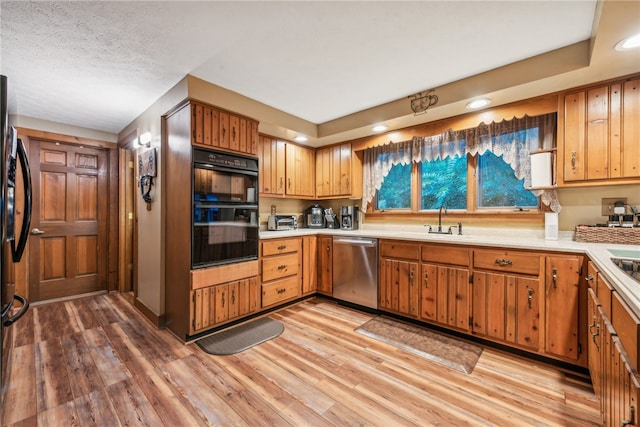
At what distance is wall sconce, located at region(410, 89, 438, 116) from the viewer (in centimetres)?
273

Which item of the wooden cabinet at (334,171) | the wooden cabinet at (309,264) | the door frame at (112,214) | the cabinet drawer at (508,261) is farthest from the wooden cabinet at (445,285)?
the door frame at (112,214)

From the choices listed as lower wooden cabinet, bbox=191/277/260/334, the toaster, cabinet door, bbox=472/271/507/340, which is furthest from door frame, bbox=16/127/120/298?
cabinet door, bbox=472/271/507/340

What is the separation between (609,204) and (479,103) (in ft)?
4.59

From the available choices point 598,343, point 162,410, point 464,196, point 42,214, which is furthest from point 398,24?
point 42,214

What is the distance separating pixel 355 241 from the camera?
3.33 m

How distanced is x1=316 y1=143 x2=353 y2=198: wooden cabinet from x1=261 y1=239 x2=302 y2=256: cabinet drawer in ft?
3.31

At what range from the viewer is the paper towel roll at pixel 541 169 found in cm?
245

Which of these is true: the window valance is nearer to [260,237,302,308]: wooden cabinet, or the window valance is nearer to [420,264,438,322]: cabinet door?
[420,264,438,322]: cabinet door

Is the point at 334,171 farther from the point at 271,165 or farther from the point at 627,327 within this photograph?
the point at 627,327

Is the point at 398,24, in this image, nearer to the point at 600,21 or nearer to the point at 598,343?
the point at 600,21

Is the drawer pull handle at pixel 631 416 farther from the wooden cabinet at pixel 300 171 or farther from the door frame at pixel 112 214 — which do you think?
the door frame at pixel 112 214

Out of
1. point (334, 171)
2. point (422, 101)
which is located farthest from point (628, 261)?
point (334, 171)

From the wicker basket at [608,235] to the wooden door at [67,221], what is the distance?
18.6 ft

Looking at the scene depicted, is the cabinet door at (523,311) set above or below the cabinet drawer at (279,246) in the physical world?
below
